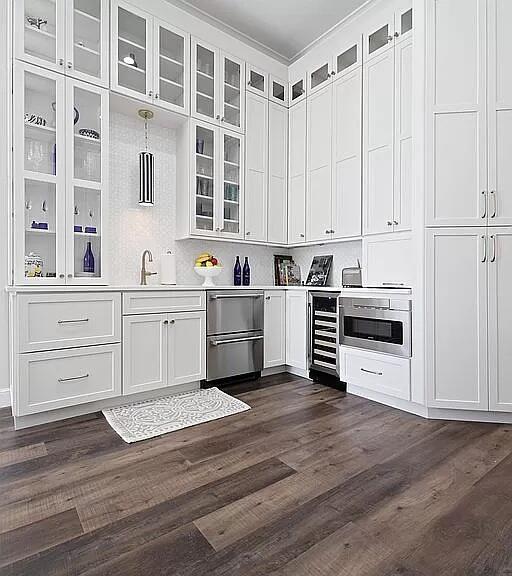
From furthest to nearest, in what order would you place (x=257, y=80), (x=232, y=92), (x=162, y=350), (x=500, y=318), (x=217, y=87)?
(x=257, y=80), (x=232, y=92), (x=217, y=87), (x=162, y=350), (x=500, y=318)

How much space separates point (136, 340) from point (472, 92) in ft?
9.53

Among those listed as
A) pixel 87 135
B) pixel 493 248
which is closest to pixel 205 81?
Answer: pixel 87 135

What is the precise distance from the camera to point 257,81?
390 centimetres

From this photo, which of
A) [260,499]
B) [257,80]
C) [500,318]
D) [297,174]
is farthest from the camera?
[297,174]

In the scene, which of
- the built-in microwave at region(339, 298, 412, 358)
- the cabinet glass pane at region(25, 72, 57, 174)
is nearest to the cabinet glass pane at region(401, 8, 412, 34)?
the built-in microwave at region(339, 298, 412, 358)

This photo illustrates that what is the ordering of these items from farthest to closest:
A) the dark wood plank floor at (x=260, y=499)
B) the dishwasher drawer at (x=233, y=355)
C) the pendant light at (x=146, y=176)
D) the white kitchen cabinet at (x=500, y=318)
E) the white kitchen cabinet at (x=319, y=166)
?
the white kitchen cabinet at (x=319, y=166) < the pendant light at (x=146, y=176) < the dishwasher drawer at (x=233, y=355) < the white kitchen cabinet at (x=500, y=318) < the dark wood plank floor at (x=260, y=499)

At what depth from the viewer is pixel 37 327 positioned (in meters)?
2.37

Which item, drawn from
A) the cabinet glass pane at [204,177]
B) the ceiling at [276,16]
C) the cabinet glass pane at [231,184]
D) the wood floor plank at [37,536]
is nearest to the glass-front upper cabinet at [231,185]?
the cabinet glass pane at [231,184]

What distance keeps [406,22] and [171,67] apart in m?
1.98

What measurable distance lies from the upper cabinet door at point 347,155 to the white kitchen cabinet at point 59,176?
206 centimetres

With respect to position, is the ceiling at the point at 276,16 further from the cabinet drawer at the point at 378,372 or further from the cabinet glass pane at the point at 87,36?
the cabinet drawer at the point at 378,372

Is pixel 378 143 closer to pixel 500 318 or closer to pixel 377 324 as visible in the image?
pixel 377 324

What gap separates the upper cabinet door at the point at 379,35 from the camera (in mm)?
3092

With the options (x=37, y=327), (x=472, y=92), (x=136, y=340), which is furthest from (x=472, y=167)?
(x=37, y=327)
